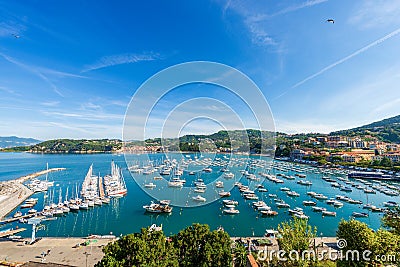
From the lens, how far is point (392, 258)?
482 centimetres

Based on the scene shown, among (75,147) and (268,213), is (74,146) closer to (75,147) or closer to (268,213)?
(75,147)

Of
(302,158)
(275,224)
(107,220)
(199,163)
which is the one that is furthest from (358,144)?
(107,220)

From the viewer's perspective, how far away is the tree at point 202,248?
18.4ft

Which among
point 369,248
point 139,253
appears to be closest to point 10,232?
point 139,253

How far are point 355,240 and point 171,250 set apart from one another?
461cm

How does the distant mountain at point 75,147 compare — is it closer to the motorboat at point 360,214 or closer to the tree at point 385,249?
the motorboat at point 360,214

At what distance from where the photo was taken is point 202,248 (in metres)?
5.77

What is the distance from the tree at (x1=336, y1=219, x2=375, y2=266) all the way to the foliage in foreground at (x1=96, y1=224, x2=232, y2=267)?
2920mm

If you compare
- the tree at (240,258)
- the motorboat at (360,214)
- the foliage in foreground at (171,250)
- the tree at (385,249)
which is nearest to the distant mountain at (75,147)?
the motorboat at (360,214)

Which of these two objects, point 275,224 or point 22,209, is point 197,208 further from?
point 22,209

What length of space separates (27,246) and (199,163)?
24.0 meters

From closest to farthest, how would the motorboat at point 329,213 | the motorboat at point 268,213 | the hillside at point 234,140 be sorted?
1. the hillside at point 234,140
2. the motorboat at point 268,213
3. the motorboat at point 329,213

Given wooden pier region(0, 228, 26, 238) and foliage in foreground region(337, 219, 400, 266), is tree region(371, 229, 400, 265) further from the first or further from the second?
wooden pier region(0, 228, 26, 238)

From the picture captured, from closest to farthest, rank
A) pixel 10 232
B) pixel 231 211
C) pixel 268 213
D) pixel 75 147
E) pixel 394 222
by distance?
pixel 394 222 < pixel 10 232 < pixel 268 213 < pixel 231 211 < pixel 75 147
